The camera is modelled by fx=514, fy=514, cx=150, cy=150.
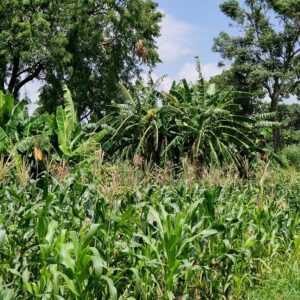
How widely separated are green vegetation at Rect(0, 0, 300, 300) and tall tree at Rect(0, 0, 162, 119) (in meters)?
0.06

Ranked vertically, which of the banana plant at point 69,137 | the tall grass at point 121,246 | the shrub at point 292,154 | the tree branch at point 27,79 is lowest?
the tall grass at point 121,246

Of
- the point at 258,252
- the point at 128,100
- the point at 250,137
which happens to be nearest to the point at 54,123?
the point at 128,100

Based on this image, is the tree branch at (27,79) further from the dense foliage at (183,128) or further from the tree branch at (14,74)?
the dense foliage at (183,128)

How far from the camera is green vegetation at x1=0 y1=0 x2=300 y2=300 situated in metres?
4.66

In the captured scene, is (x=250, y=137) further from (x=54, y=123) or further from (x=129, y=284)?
(x=129, y=284)

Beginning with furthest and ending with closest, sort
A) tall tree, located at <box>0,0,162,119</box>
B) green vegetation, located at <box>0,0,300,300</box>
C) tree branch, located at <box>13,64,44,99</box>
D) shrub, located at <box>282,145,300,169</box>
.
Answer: shrub, located at <box>282,145,300,169</box> < tree branch, located at <box>13,64,44,99</box> < tall tree, located at <box>0,0,162,119</box> < green vegetation, located at <box>0,0,300,300</box>

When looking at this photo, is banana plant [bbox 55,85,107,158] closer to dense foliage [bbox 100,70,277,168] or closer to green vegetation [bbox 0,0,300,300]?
green vegetation [bbox 0,0,300,300]

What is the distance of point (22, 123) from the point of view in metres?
12.1

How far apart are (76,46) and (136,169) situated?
14.7m

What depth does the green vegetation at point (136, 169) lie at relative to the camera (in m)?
4.66

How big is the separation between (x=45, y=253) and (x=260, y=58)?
2781cm

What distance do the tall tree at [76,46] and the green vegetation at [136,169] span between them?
61mm

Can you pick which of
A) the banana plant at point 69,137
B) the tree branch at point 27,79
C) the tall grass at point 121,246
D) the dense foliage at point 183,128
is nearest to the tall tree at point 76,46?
the tree branch at point 27,79

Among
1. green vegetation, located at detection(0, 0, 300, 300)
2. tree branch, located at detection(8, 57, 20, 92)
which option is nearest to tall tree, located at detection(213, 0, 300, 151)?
green vegetation, located at detection(0, 0, 300, 300)
